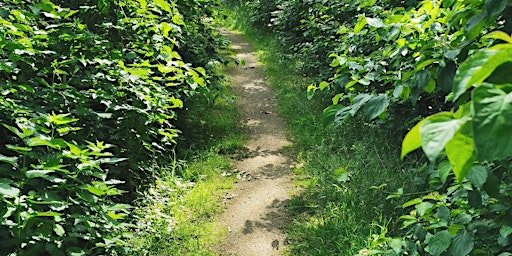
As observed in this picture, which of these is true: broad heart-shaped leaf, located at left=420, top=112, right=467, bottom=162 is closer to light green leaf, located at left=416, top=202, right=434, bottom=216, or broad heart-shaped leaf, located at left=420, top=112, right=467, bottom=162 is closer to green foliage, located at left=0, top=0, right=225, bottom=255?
light green leaf, located at left=416, top=202, right=434, bottom=216

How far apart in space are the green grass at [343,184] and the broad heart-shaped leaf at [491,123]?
1.91 metres

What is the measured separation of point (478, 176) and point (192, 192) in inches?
124

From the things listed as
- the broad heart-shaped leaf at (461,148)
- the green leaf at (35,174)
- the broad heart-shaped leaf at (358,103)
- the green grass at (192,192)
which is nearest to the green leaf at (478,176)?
the broad heart-shaped leaf at (358,103)

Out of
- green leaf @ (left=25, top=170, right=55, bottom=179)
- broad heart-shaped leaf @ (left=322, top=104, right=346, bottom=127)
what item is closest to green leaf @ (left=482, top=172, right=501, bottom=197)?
broad heart-shaped leaf @ (left=322, top=104, right=346, bottom=127)

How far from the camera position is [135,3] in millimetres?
4133

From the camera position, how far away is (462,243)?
6.06 ft

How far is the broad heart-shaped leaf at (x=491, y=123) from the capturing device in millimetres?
618

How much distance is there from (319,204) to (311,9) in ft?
14.3

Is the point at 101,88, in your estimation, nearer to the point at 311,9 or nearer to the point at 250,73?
the point at 311,9

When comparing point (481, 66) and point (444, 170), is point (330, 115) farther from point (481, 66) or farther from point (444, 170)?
point (481, 66)

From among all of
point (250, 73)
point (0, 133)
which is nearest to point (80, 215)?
point (0, 133)

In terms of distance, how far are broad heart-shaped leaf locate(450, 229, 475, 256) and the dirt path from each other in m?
1.89

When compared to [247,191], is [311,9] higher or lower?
higher

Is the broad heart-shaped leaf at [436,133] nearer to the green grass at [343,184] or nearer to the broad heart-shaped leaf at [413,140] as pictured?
the broad heart-shaped leaf at [413,140]
